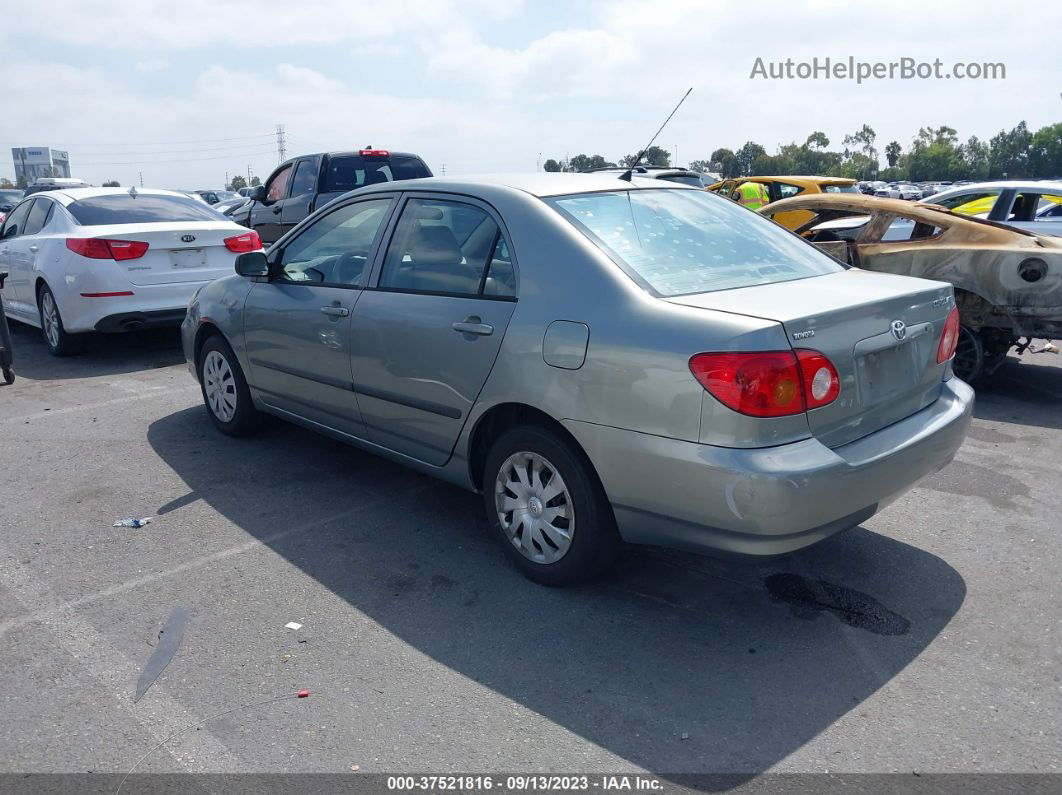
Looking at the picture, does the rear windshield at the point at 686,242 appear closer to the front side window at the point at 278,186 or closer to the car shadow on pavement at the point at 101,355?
the car shadow on pavement at the point at 101,355

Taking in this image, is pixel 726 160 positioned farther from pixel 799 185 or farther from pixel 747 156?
pixel 799 185

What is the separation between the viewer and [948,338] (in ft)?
12.9

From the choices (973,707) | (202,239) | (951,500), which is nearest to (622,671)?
(973,707)

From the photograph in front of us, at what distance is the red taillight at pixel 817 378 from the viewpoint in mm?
3143

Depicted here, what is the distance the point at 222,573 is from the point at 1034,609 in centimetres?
346

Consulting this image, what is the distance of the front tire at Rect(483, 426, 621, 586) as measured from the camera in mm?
3582

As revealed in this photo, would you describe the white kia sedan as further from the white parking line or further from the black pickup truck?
the black pickup truck

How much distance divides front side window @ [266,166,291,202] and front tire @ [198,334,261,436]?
8275 millimetres

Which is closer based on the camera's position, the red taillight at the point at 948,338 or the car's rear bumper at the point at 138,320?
the red taillight at the point at 948,338

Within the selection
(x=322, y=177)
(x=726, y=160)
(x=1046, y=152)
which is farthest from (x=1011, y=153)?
(x=322, y=177)

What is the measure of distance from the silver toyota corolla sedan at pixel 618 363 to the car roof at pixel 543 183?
0.07ft

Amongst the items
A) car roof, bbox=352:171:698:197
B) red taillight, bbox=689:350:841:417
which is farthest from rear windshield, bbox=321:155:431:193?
red taillight, bbox=689:350:841:417

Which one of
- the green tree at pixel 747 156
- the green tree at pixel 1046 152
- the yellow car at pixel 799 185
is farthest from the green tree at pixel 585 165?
the green tree at pixel 1046 152

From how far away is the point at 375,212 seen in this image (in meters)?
4.74
